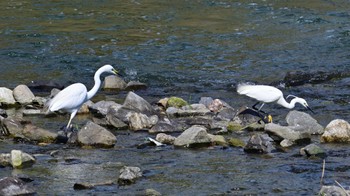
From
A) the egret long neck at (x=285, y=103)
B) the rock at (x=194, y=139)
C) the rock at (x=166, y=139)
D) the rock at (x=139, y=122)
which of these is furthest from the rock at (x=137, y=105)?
the egret long neck at (x=285, y=103)

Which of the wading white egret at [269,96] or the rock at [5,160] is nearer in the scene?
the rock at [5,160]

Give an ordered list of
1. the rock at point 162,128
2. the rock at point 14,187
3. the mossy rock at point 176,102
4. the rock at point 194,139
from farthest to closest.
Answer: the mossy rock at point 176,102
the rock at point 162,128
the rock at point 194,139
the rock at point 14,187

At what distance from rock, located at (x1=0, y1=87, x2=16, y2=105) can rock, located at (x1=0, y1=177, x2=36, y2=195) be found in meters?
4.22

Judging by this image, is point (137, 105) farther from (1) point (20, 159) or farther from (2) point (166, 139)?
(1) point (20, 159)

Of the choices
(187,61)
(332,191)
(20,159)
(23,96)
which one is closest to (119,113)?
(23,96)

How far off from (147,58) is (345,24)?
4575 mm

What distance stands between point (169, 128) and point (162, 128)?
0.30ft

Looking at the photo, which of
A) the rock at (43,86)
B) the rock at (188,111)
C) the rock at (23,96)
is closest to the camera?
the rock at (188,111)

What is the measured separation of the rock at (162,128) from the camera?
31.2 feet

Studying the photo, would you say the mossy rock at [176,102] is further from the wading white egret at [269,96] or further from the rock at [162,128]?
the rock at [162,128]

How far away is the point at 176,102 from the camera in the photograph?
10.8 m

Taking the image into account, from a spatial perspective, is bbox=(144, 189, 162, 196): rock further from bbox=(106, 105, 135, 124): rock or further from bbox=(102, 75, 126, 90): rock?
bbox=(102, 75, 126, 90): rock

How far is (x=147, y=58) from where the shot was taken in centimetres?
1426

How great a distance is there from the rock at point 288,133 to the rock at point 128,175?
2.13 metres
